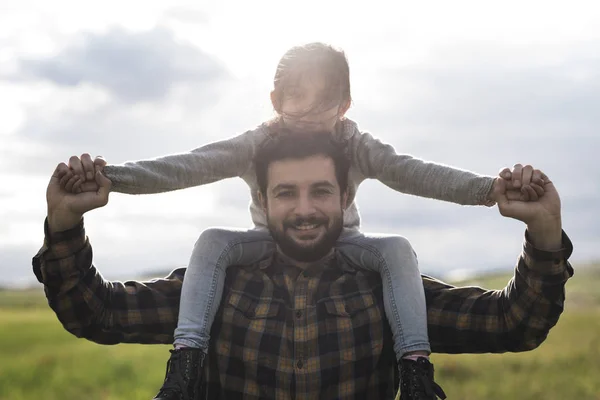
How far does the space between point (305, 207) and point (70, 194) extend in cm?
144

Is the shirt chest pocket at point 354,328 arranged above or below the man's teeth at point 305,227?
below

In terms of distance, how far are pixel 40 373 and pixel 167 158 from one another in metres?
14.8

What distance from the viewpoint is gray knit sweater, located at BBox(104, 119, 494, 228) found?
4398 mm

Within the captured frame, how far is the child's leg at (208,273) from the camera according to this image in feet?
14.0

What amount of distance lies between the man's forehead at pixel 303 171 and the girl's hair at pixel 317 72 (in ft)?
1.37

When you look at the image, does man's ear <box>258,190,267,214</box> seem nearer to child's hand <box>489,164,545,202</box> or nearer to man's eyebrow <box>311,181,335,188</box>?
man's eyebrow <box>311,181,335,188</box>

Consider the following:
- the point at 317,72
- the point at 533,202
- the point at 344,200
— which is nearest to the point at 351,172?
the point at 344,200

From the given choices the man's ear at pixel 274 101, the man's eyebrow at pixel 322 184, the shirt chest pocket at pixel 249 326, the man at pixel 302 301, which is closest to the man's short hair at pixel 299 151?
the man at pixel 302 301

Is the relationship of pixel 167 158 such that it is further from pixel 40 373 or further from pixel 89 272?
pixel 40 373

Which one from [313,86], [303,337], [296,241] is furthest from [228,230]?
[313,86]

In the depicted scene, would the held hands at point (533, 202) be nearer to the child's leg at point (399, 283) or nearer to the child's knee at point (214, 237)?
the child's leg at point (399, 283)

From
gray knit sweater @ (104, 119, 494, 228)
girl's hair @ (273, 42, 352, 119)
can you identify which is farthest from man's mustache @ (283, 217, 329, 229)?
girl's hair @ (273, 42, 352, 119)

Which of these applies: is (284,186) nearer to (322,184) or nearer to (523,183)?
(322,184)

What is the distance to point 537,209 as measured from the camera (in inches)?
166
